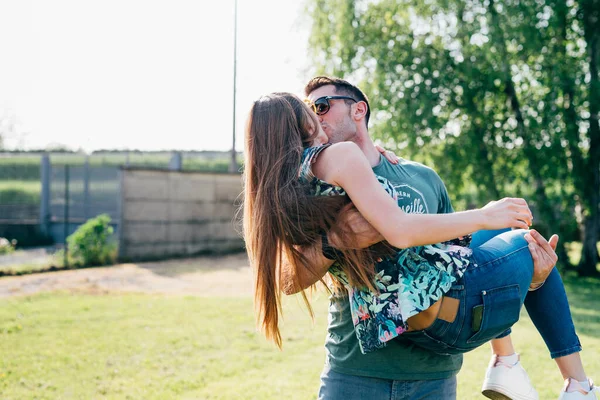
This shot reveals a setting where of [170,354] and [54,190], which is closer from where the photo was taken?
[170,354]

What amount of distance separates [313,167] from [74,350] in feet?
13.9

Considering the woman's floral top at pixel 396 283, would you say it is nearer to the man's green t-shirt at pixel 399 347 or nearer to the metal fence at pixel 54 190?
the man's green t-shirt at pixel 399 347

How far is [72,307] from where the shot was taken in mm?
7340

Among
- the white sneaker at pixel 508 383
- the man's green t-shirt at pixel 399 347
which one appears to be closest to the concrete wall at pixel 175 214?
the man's green t-shirt at pixel 399 347

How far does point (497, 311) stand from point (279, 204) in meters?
0.81

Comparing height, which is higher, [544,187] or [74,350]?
[544,187]

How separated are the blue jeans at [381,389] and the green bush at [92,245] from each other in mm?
10455

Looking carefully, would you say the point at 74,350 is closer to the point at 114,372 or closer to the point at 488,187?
the point at 114,372

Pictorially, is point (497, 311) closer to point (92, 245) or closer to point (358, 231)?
point (358, 231)

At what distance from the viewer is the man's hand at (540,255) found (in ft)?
6.59

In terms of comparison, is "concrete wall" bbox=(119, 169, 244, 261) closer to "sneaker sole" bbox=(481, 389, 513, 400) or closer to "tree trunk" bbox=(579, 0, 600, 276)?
"tree trunk" bbox=(579, 0, 600, 276)

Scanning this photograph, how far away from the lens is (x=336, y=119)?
7.80 feet

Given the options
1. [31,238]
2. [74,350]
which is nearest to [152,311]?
[74,350]

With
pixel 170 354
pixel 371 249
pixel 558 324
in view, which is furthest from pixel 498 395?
pixel 170 354
